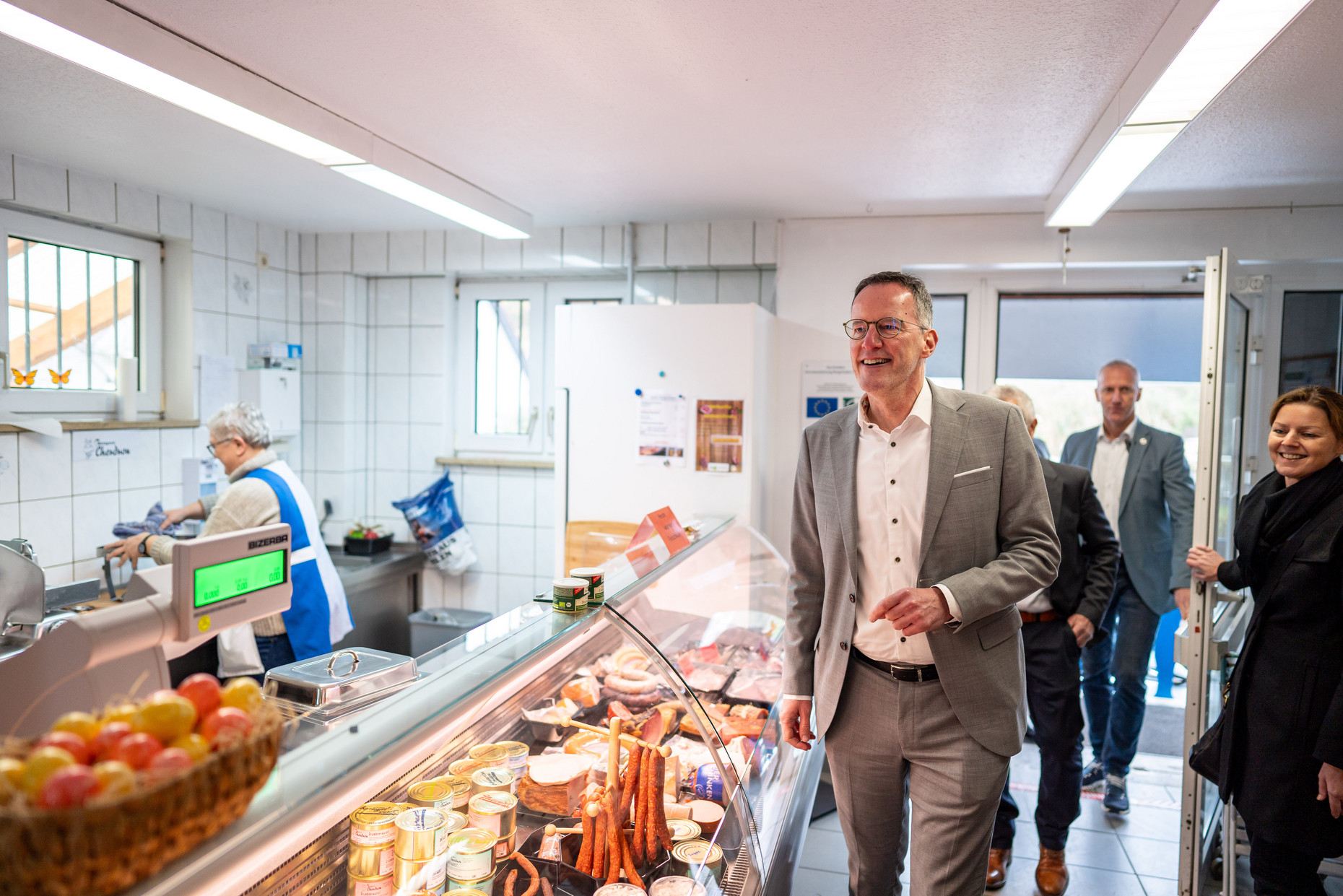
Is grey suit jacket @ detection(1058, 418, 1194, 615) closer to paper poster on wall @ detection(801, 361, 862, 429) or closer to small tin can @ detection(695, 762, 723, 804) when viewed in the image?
paper poster on wall @ detection(801, 361, 862, 429)

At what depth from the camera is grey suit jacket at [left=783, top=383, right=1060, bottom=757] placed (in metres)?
1.73

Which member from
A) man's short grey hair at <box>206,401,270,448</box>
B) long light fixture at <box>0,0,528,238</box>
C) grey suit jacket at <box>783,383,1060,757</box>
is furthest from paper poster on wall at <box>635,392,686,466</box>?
grey suit jacket at <box>783,383,1060,757</box>

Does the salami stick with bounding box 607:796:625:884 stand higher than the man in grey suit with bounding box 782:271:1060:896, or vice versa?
the man in grey suit with bounding box 782:271:1060:896

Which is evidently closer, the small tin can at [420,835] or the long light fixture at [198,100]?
the small tin can at [420,835]

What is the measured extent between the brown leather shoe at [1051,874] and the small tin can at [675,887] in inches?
69.9

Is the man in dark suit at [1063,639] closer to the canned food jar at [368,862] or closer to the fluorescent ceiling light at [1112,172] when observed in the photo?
the fluorescent ceiling light at [1112,172]

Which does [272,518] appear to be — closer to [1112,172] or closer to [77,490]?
[77,490]

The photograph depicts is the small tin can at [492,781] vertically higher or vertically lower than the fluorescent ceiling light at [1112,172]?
lower

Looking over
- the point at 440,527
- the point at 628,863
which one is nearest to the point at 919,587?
the point at 628,863

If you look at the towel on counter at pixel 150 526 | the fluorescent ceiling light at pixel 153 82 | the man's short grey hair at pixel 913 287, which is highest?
the fluorescent ceiling light at pixel 153 82

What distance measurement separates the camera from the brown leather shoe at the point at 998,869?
2764mm

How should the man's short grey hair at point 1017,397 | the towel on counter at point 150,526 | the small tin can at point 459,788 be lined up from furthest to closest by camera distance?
1. the towel on counter at point 150,526
2. the man's short grey hair at point 1017,397
3. the small tin can at point 459,788

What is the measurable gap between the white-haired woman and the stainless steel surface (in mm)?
1673

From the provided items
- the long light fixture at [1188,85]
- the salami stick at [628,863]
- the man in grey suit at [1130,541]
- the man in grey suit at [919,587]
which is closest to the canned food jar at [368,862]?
the salami stick at [628,863]
